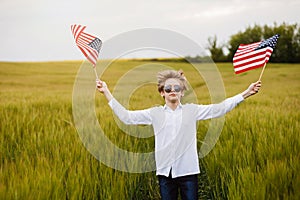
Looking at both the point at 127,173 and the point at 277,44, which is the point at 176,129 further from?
the point at 277,44

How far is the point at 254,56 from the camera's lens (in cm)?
202

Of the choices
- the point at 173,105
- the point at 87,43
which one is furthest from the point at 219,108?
the point at 87,43

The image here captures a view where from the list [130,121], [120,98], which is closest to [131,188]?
[130,121]

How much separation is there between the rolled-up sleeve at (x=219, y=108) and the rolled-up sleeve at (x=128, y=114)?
0.94 feet

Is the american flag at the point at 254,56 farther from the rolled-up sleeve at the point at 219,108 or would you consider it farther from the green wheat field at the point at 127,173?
the green wheat field at the point at 127,173

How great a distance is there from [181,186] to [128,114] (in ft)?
1.62

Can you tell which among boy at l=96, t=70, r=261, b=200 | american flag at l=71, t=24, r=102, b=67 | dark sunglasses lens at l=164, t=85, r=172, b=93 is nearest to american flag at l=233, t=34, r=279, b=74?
boy at l=96, t=70, r=261, b=200

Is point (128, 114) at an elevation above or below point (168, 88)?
below

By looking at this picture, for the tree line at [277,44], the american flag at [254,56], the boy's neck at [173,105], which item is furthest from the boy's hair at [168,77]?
the tree line at [277,44]

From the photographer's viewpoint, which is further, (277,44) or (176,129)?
(277,44)

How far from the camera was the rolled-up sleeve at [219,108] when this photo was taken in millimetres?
1835

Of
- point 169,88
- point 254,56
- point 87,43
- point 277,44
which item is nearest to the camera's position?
point 169,88

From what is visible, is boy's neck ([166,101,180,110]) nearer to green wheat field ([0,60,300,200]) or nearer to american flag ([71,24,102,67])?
green wheat field ([0,60,300,200])

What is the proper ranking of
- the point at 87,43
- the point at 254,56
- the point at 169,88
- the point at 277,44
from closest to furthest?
1. the point at 169,88
2. the point at 87,43
3. the point at 254,56
4. the point at 277,44
